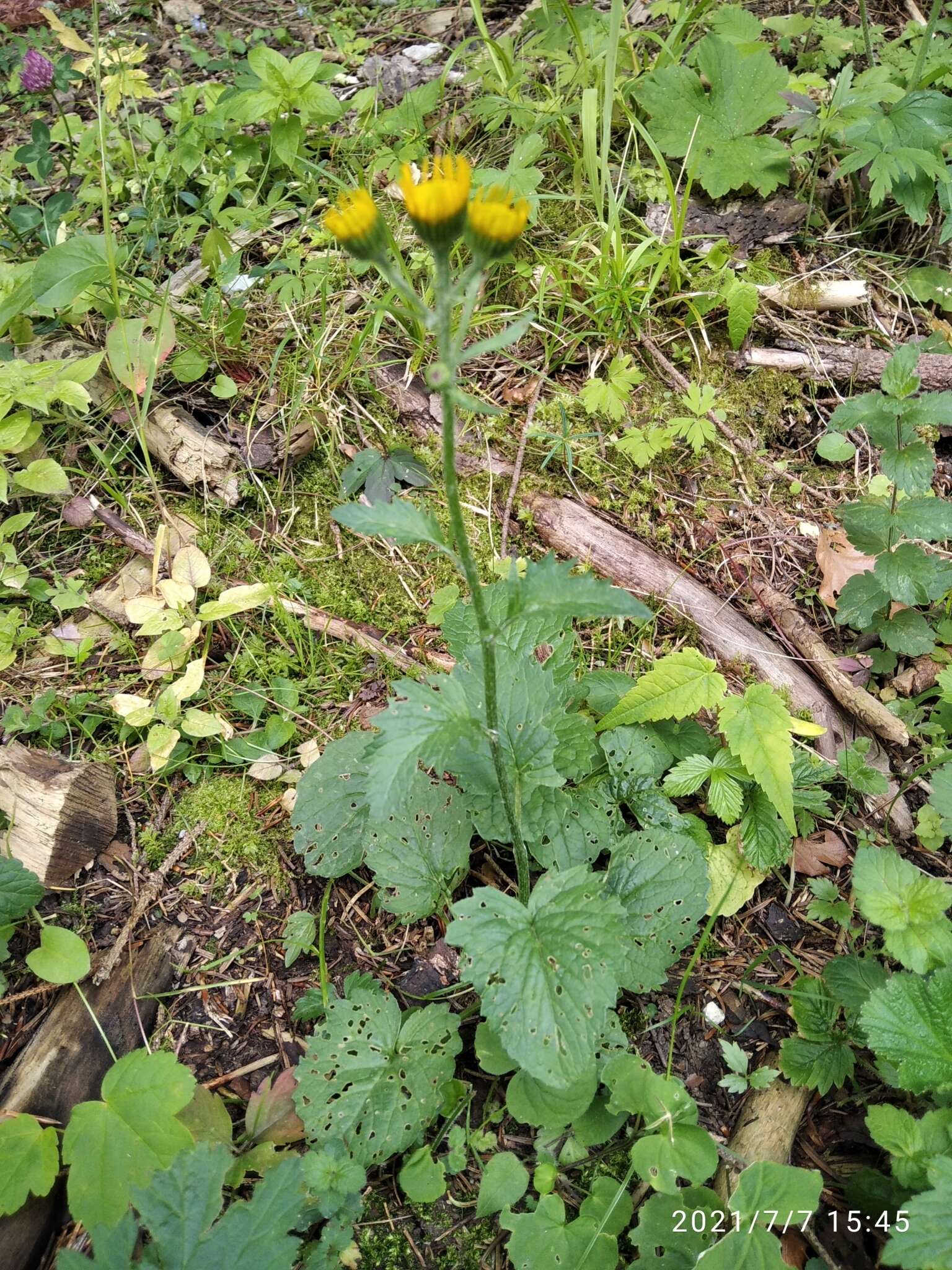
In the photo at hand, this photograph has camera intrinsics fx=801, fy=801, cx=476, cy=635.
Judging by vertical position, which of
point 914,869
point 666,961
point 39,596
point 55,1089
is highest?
point 39,596

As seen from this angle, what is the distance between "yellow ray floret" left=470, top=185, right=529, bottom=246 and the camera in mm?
1084

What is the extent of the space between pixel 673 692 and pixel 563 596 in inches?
31.6

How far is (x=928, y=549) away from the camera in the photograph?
2381 millimetres

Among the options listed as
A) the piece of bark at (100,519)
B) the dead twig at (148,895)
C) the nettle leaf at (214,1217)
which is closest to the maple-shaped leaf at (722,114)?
the piece of bark at (100,519)

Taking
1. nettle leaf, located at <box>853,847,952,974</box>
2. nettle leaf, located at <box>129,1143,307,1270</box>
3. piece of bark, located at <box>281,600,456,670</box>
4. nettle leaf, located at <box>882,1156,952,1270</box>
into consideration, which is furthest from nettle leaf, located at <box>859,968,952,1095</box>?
piece of bark, located at <box>281,600,456,670</box>

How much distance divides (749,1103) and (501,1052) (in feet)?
1.72

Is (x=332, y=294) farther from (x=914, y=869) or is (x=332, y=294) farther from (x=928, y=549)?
(x=914, y=869)

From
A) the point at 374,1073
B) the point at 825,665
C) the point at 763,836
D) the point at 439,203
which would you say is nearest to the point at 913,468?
the point at 825,665

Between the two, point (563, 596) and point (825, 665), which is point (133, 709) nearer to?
point (563, 596)

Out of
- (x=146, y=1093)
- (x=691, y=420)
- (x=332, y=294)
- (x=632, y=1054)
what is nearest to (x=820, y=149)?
(x=691, y=420)

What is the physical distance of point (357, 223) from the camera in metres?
1.12

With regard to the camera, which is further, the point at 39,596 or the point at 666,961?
the point at 39,596

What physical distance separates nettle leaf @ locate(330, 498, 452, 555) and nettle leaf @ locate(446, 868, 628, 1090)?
63 centimetres

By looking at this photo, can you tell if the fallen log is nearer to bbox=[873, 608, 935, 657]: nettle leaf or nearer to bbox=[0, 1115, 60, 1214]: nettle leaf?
bbox=[873, 608, 935, 657]: nettle leaf
